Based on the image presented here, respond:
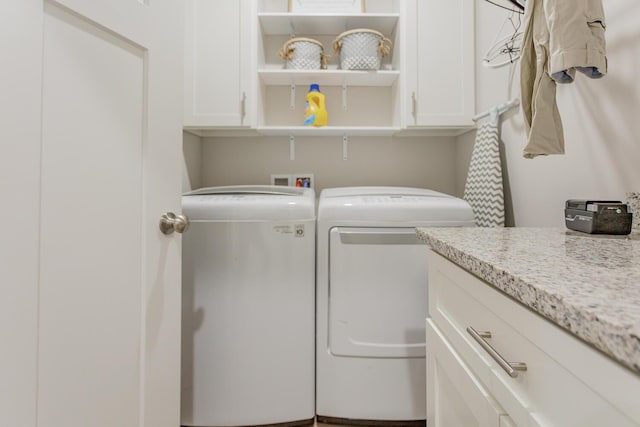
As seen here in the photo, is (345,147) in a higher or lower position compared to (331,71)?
lower

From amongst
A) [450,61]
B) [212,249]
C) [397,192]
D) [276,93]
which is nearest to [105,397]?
[212,249]

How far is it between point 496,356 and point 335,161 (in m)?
1.65

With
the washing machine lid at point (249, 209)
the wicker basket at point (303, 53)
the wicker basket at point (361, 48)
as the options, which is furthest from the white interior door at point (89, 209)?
the wicker basket at point (361, 48)

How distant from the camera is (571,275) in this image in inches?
18.0

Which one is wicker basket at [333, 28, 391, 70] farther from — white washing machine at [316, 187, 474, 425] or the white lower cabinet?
the white lower cabinet

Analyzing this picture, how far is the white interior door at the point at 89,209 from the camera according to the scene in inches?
20.9

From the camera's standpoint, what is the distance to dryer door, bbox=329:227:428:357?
137 centimetres

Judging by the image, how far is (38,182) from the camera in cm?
56

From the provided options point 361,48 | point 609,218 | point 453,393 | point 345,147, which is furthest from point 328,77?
point 453,393

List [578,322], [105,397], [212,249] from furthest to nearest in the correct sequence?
1. [212,249]
2. [105,397]
3. [578,322]

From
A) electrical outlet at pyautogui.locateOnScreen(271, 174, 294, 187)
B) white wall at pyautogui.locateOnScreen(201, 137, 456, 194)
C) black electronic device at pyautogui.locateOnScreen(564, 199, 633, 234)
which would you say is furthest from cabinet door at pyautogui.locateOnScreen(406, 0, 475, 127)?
black electronic device at pyautogui.locateOnScreen(564, 199, 633, 234)

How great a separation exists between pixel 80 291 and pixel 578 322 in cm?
78

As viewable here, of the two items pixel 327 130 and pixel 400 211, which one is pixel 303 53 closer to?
pixel 327 130

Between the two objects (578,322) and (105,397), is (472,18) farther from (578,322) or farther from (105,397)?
(105,397)
